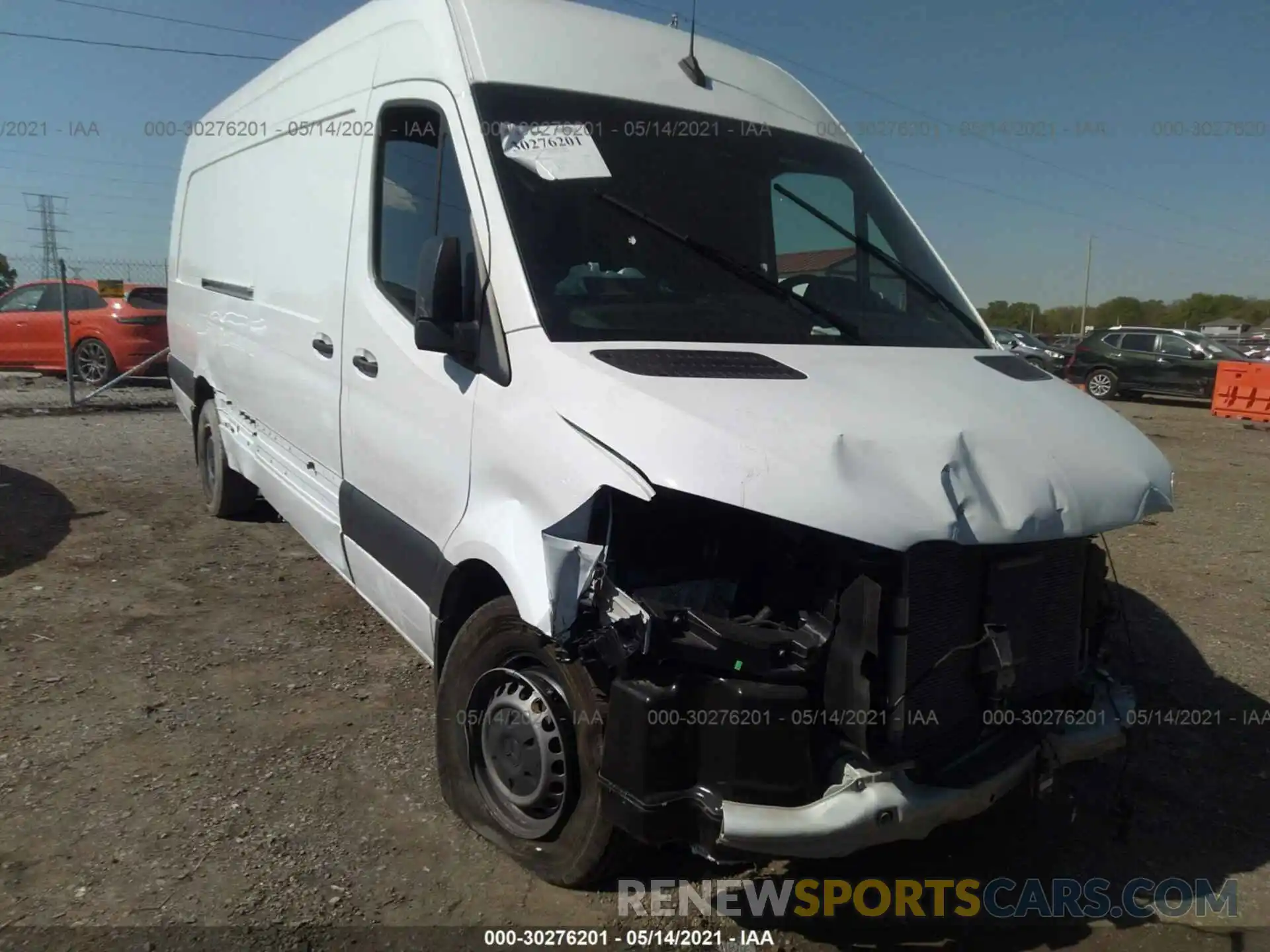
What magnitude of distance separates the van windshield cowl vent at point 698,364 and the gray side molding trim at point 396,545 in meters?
0.97

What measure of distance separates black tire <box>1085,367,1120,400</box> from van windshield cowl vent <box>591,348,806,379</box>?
21.3m

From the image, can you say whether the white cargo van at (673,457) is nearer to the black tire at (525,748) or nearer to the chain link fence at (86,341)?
the black tire at (525,748)

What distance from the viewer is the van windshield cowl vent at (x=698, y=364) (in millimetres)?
2709

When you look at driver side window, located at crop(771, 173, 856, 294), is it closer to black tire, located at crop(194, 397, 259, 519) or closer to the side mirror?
the side mirror

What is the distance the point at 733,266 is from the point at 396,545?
160 centimetres

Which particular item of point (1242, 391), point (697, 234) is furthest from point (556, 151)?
point (1242, 391)

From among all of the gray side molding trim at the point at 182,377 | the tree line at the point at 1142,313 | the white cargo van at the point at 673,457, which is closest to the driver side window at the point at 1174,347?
the white cargo van at the point at 673,457

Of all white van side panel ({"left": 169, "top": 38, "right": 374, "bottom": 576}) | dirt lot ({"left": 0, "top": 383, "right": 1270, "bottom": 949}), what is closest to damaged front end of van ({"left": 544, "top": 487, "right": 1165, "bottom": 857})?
dirt lot ({"left": 0, "top": 383, "right": 1270, "bottom": 949})

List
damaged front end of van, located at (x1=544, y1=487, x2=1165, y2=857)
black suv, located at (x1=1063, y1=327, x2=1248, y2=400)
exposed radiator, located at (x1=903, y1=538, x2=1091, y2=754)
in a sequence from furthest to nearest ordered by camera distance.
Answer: black suv, located at (x1=1063, y1=327, x2=1248, y2=400), exposed radiator, located at (x1=903, y1=538, x2=1091, y2=754), damaged front end of van, located at (x1=544, y1=487, x2=1165, y2=857)

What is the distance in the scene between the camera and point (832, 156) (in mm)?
4180

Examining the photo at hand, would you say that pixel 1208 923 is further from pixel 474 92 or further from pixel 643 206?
pixel 474 92

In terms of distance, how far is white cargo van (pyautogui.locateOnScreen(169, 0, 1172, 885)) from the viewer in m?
2.48

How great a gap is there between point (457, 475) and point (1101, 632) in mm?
2243

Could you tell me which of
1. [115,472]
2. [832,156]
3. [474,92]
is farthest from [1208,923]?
[115,472]
